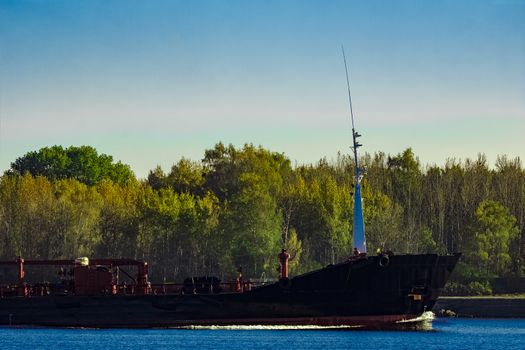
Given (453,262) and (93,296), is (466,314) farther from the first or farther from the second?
(93,296)

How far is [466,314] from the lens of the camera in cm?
9338

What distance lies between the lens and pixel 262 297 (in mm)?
73000

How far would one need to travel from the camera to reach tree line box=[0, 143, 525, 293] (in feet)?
348

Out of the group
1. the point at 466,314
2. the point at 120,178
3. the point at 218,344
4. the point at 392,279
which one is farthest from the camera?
the point at 120,178

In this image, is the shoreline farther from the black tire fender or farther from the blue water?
the black tire fender

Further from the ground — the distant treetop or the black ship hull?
the distant treetop

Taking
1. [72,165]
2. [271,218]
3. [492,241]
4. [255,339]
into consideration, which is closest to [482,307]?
[492,241]

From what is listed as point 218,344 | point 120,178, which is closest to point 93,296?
point 218,344

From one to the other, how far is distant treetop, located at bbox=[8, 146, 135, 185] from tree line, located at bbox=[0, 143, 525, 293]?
3962 cm

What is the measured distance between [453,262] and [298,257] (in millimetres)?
37418

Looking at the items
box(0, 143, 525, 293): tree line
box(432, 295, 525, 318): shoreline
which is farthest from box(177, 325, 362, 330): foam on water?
box(0, 143, 525, 293): tree line

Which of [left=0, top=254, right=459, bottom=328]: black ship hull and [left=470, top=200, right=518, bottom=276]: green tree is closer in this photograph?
[left=0, top=254, right=459, bottom=328]: black ship hull

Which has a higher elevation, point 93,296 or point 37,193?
point 37,193

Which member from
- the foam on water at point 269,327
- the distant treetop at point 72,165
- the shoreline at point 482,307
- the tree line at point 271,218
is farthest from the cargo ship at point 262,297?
the distant treetop at point 72,165
